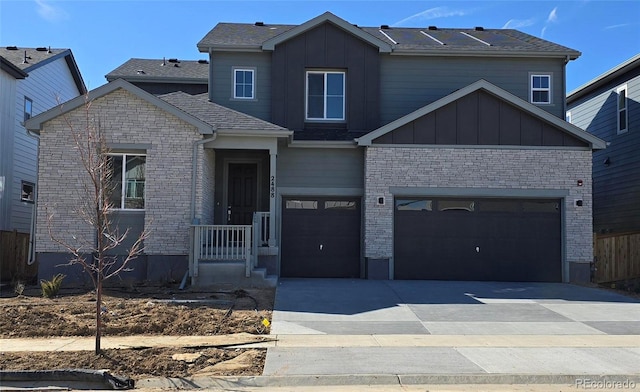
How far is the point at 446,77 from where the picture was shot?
1839 centimetres

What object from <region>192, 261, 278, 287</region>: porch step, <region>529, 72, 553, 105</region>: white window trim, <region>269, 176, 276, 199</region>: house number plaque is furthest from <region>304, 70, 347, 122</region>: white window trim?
<region>529, 72, 553, 105</region>: white window trim

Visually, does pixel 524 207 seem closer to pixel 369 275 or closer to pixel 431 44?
pixel 369 275

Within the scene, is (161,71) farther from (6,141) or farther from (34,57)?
(6,141)

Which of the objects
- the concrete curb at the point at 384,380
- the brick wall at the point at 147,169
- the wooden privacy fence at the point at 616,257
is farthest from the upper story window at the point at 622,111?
the concrete curb at the point at 384,380

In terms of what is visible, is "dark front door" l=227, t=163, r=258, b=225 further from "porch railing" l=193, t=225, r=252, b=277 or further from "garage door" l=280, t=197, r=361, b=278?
"porch railing" l=193, t=225, r=252, b=277

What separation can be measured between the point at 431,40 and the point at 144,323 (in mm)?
14174

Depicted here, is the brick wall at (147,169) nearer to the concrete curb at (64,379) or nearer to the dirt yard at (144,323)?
the dirt yard at (144,323)

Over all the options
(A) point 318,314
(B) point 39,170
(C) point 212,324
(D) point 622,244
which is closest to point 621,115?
(D) point 622,244

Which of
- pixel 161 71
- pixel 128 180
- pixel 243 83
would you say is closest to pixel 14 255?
pixel 128 180

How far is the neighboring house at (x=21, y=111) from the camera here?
61.4ft

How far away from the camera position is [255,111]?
17.6 meters

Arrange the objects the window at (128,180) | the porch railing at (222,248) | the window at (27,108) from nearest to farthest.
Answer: the porch railing at (222,248) → the window at (128,180) → the window at (27,108)

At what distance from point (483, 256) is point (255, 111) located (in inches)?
326

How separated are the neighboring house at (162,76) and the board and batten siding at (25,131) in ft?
8.37
